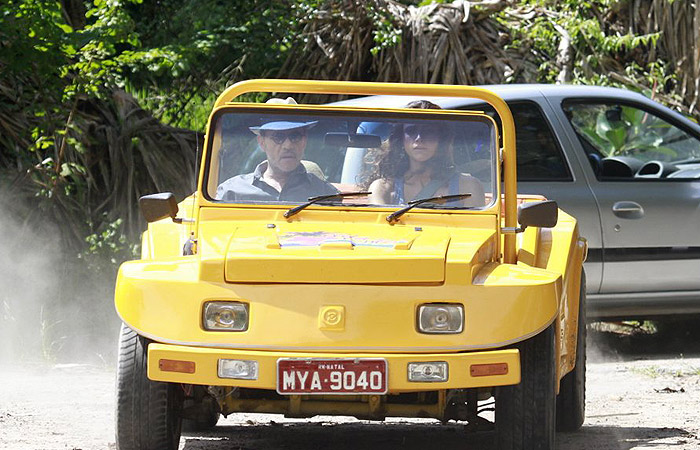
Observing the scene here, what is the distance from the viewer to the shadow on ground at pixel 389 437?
584 centimetres

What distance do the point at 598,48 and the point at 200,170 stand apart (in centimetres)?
732

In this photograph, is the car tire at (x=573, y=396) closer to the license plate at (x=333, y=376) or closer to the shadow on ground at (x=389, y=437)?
the shadow on ground at (x=389, y=437)

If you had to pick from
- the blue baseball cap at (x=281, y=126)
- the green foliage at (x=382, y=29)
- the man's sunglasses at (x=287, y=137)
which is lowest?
the man's sunglasses at (x=287, y=137)

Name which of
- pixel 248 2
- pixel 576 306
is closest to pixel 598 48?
pixel 248 2

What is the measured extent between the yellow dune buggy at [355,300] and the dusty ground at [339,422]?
64 cm

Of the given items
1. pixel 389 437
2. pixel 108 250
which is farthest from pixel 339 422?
pixel 108 250

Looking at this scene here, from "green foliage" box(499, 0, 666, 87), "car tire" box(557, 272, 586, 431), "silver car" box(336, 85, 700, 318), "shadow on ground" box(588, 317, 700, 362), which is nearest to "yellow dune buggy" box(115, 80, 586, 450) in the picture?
"car tire" box(557, 272, 586, 431)

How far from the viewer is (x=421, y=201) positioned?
5.64 meters

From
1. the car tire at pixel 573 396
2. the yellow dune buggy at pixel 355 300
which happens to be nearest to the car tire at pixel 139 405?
the yellow dune buggy at pixel 355 300

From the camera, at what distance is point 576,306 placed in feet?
20.0

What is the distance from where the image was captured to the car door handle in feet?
27.4

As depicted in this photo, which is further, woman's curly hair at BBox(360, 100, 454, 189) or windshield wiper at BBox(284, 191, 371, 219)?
woman's curly hair at BBox(360, 100, 454, 189)

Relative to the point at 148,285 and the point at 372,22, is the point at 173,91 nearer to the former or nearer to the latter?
the point at 372,22

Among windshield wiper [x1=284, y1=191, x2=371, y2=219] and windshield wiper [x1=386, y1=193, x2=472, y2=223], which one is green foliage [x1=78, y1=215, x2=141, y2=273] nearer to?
windshield wiper [x1=284, y1=191, x2=371, y2=219]
